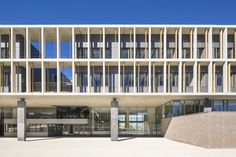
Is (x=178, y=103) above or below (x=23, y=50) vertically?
below

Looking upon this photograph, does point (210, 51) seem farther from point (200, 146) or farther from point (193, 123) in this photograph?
point (200, 146)

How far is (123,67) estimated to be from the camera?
1380 inches

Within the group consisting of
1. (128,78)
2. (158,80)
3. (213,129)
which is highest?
(128,78)

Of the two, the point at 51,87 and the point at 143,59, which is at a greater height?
the point at 143,59

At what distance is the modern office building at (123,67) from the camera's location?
33938 mm

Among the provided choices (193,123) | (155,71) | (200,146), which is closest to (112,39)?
(155,71)

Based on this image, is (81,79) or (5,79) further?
(5,79)

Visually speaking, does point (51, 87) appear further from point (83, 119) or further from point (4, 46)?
point (83, 119)

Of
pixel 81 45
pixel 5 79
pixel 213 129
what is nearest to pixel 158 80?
pixel 81 45

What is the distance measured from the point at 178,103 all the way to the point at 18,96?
61.5ft

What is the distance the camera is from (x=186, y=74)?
37.0m

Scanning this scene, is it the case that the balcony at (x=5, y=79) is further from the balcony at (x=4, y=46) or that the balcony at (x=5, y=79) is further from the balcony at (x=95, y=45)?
the balcony at (x=95, y=45)

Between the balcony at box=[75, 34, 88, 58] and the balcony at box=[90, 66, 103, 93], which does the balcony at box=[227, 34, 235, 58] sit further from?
the balcony at box=[75, 34, 88, 58]

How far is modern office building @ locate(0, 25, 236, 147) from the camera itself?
3394 centimetres
